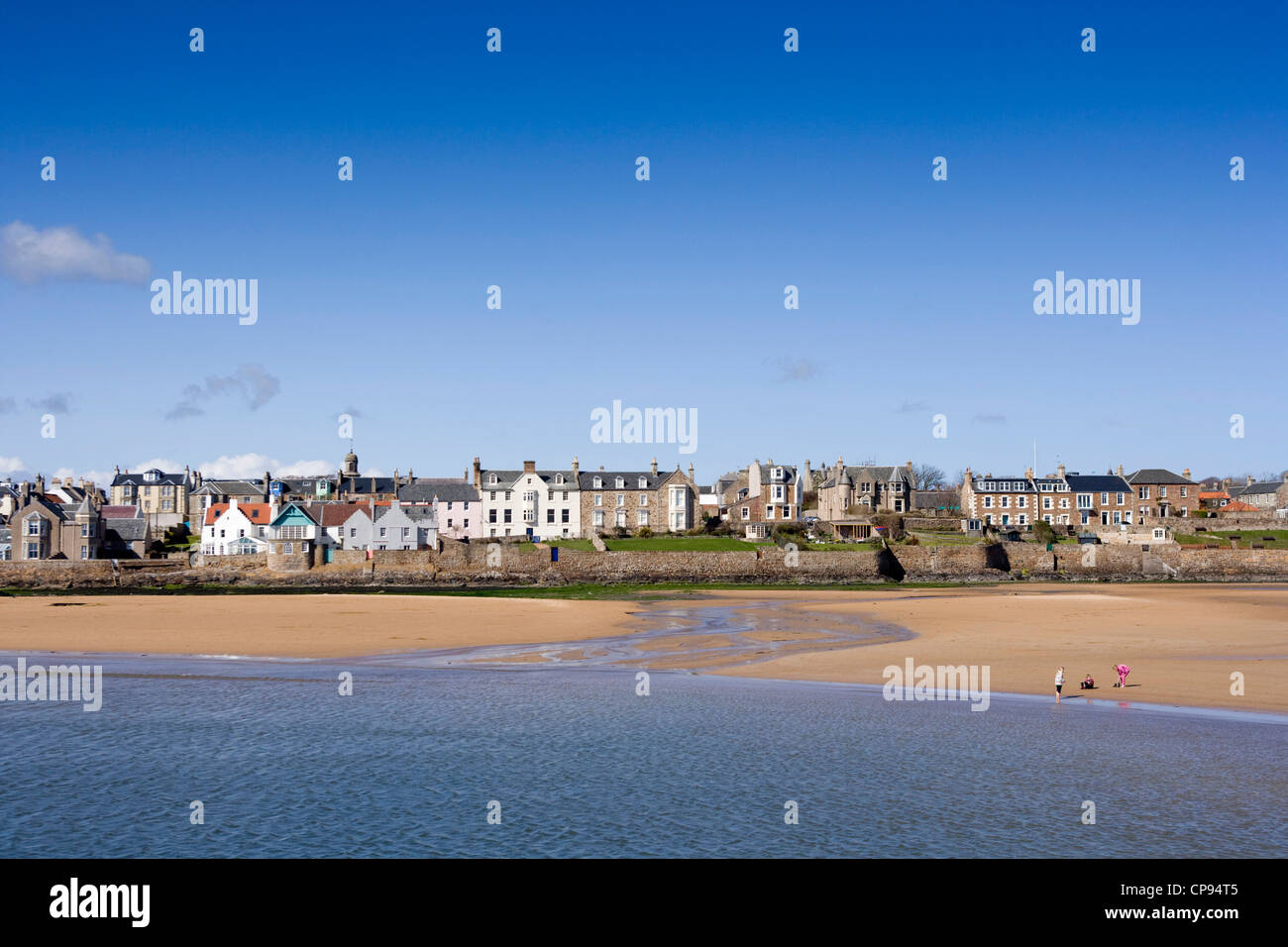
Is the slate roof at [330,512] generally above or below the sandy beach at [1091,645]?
above

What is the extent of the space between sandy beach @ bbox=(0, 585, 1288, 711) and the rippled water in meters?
4.58

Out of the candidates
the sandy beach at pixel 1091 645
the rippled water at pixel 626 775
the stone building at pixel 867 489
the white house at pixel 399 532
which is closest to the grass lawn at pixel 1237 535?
the stone building at pixel 867 489

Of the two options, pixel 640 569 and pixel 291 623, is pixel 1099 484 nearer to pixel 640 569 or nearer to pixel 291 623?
pixel 640 569

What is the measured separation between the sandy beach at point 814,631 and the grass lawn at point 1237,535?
2389 cm

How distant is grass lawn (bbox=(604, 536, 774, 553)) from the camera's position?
71812 millimetres

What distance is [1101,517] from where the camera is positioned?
9631 cm

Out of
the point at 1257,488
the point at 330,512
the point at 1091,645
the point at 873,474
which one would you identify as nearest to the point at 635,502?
the point at 330,512

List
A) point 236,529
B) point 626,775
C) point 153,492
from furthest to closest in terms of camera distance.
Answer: point 153,492 < point 236,529 < point 626,775

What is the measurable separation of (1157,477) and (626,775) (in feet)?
317

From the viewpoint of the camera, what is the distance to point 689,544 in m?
74.1

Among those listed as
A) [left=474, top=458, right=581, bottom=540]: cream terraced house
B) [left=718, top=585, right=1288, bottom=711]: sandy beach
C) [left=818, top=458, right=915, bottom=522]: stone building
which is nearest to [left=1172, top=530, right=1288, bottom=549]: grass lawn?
[left=818, top=458, right=915, bottom=522]: stone building

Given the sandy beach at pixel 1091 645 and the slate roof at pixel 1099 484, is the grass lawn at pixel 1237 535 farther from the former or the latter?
the sandy beach at pixel 1091 645

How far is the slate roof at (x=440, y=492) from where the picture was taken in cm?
8881
